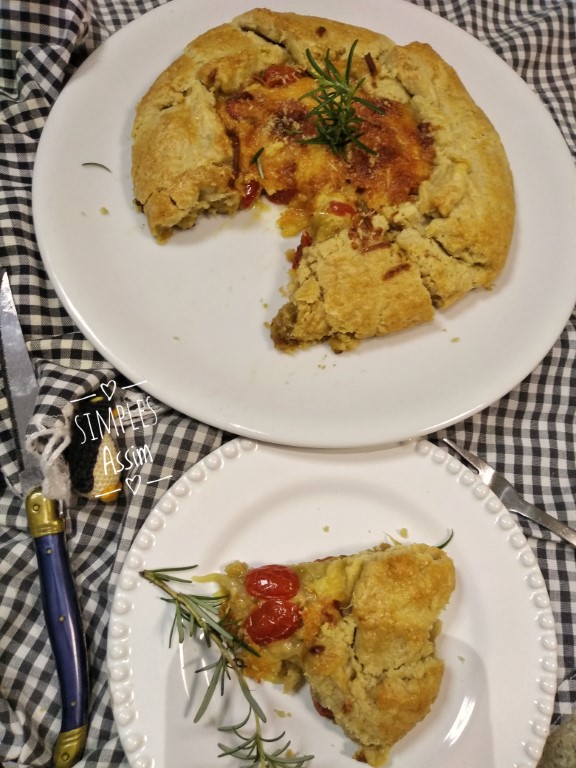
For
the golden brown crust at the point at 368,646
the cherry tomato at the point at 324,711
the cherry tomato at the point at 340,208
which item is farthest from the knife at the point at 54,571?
the cherry tomato at the point at 340,208

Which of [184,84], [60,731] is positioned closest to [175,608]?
[60,731]

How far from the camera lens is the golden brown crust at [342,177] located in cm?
265

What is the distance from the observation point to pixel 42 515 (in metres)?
2.41

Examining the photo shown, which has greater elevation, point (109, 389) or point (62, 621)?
point (109, 389)

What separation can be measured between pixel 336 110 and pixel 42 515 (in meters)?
2.06

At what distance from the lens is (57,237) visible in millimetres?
2754

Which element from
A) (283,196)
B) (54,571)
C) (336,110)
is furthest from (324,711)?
(336,110)

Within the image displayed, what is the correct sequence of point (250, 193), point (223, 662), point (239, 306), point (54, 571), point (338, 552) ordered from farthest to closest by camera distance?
point (250, 193) → point (239, 306) → point (338, 552) → point (54, 571) → point (223, 662)

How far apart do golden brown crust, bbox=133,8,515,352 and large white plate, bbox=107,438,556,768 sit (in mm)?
581

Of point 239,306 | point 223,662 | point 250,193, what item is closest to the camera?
point 223,662

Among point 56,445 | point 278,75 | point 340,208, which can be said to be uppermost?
point 278,75

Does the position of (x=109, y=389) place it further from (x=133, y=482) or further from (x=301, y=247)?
(x=301, y=247)

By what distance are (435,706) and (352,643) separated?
401 mm

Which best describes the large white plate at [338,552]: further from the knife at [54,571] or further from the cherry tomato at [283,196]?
the cherry tomato at [283,196]
